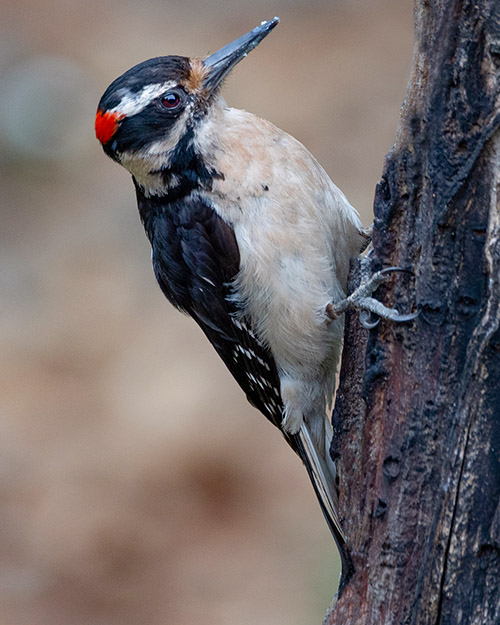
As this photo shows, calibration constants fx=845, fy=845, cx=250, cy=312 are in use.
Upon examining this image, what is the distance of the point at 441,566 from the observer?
7.90 ft

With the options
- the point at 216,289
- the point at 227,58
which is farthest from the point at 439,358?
the point at 227,58

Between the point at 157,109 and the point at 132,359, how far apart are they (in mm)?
4673

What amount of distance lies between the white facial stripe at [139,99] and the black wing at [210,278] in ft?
1.35

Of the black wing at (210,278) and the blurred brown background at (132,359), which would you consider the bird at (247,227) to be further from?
the blurred brown background at (132,359)

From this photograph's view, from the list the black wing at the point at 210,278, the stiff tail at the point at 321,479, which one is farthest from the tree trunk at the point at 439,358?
Answer: the black wing at the point at 210,278

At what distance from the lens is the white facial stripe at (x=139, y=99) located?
141 inches

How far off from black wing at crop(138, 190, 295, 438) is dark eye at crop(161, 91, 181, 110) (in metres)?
0.41

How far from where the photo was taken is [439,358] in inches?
98.5

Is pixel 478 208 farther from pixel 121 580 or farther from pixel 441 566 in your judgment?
pixel 121 580

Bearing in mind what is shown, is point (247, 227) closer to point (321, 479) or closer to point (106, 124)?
point (106, 124)

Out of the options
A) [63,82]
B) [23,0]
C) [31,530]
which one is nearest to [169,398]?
[31,530]

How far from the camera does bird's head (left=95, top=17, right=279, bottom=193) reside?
141 inches

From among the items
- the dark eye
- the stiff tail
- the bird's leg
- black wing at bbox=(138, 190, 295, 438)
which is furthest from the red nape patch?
the stiff tail

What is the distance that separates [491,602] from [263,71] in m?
8.94
